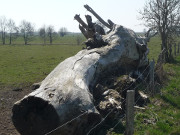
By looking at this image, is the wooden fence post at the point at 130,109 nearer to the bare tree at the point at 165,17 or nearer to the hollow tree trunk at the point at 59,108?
the hollow tree trunk at the point at 59,108

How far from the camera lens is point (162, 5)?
17.7m

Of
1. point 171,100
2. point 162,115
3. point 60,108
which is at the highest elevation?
point 60,108

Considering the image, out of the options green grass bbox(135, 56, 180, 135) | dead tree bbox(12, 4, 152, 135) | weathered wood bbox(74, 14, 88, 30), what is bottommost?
green grass bbox(135, 56, 180, 135)

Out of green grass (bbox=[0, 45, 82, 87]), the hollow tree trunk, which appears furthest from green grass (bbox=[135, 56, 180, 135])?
green grass (bbox=[0, 45, 82, 87])

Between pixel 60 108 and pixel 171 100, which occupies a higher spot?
pixel 60 108

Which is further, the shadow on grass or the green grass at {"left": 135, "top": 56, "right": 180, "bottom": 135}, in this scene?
the shadow on grass

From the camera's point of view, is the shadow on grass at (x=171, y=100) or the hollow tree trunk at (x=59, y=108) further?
the shadow on grass at (x=171, y=100)

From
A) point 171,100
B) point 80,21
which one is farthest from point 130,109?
point 80,21

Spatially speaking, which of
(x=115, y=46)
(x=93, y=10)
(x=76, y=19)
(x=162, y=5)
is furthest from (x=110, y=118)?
(x=162, y=5)

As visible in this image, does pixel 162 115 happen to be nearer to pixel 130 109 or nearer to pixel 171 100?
pixel 171 100

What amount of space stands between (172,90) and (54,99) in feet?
20.3

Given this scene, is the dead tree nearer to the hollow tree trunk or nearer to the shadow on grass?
the hollow tree trunk

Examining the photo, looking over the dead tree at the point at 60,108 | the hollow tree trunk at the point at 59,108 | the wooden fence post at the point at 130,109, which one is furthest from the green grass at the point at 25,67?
the wooden fence post at the point at 130,109

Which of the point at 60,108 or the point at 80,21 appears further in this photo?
the point at 80,21
